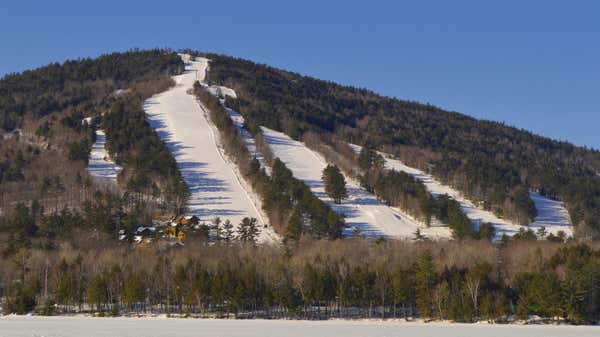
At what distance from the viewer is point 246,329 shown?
157 ft

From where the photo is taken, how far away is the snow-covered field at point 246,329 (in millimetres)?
44281

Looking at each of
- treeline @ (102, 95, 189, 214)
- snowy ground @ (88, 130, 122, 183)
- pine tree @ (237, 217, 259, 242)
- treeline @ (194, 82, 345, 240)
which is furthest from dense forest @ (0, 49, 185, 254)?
pine tree @ (237, 217, 259, 242)

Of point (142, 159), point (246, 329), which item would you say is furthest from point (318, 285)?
point (142, 159)

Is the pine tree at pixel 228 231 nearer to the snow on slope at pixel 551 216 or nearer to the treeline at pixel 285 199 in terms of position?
the treeline at pixel 285 199

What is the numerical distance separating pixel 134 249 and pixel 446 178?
74.3m

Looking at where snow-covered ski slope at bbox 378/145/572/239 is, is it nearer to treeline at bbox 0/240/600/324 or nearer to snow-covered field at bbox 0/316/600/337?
treeline at bbox 0/240/600/324

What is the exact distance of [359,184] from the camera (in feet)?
413

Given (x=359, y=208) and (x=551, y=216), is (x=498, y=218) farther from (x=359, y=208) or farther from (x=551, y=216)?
(x=359, y=208)

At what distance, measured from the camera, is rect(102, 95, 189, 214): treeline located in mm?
105812

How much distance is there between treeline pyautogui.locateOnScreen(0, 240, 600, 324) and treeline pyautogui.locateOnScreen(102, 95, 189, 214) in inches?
1344

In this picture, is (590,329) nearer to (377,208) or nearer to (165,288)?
(165,288)

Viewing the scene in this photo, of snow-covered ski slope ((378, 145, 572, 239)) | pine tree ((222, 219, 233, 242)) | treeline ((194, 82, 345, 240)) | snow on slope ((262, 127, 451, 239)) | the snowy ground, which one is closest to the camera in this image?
pine tree ((222, 219, 233, 242))

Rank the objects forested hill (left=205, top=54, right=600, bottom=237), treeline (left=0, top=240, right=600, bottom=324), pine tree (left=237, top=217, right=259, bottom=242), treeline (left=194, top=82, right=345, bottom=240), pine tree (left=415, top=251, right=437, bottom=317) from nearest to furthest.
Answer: treeline (left=0, top=240, right=600, bottom=324)
pine tree (left=415, top=251, right=437, bottom=317)
pine tree (left=237, top=217, right=259, bottom=242)
treeline (left=194, top=82, right=345, bottom=240)
forested hill (left=205, top=54, right=600, bottom=237)

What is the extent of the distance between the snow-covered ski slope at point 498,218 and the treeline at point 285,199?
2585 cm
